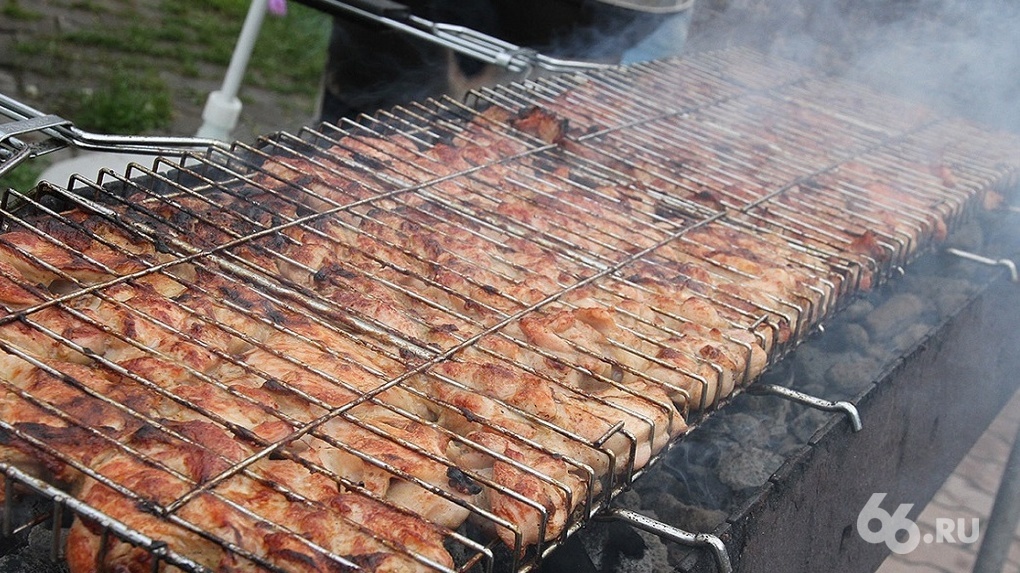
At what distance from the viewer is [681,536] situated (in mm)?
2523

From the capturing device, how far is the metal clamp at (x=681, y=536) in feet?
8.18

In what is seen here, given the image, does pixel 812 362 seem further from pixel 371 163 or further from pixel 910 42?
pixel 910 42

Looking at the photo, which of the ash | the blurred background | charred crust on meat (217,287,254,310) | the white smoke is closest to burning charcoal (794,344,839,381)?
the ash

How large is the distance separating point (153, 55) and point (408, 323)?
832 cm

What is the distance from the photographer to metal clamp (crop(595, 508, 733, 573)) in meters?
2.49

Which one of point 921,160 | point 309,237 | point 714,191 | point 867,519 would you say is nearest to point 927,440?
point 867,519

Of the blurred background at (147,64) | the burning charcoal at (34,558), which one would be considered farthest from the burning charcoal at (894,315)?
the blurred background at (147,64)

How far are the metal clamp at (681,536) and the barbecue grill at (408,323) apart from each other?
0.01 meters

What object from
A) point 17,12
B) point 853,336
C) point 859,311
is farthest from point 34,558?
point 17,12

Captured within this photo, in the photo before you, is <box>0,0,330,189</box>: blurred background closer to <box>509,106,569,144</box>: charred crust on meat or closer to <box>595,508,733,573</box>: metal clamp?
<box>509,106,569,144</box>: charred crust on meat

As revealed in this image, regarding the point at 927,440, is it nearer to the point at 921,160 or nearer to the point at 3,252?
the point at 921,160

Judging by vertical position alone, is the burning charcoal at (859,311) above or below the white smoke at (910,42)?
below

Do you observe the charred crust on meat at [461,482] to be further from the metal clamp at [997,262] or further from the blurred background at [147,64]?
the blurred background at [147,64]

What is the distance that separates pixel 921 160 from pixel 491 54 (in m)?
2.26
